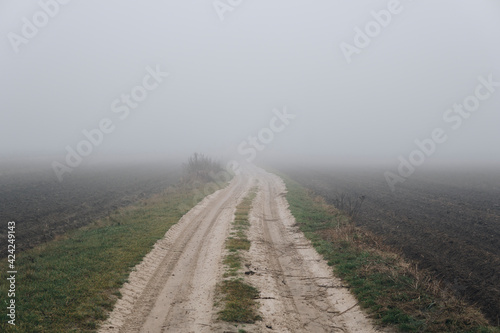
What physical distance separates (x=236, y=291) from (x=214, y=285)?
1.06m

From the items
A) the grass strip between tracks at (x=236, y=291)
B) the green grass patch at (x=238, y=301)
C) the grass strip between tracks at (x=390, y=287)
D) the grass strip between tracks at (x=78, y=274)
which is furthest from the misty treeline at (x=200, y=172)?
the green grass patch at (x=238, y=301)

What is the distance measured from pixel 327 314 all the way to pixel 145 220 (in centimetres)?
1490

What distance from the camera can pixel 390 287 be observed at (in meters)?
9.55

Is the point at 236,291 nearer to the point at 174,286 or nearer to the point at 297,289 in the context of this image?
the point at 297,289

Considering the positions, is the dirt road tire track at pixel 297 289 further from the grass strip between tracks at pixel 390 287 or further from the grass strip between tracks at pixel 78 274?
the grass strip between tracks at pixel 78 274

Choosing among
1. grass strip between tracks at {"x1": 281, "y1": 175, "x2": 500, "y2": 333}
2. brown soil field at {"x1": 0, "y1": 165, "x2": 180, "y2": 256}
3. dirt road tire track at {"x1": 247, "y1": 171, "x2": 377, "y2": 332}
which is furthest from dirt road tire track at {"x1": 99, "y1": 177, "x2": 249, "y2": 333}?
brown soil field at {"x1": 0, "y1": 165, "x2": 180, "y2": 256}

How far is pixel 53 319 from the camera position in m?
7.75

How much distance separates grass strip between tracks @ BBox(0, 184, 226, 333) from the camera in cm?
783

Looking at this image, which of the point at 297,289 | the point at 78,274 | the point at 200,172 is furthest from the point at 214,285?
the point at 200,172

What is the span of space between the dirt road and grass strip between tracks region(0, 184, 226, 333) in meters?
0.55

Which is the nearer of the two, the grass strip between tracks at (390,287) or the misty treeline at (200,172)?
the grass strip between tracks at (390,287)

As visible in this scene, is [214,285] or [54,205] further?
[54,205]

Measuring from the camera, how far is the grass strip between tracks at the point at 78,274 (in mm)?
7833

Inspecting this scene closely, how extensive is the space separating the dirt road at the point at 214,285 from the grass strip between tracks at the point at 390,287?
0.55 meters
